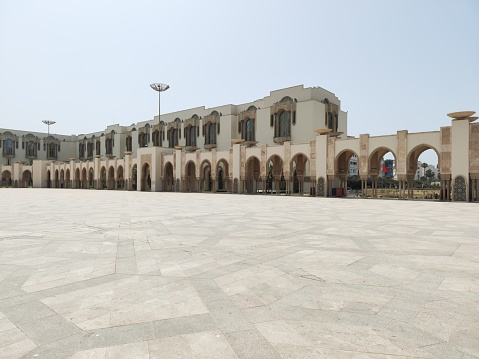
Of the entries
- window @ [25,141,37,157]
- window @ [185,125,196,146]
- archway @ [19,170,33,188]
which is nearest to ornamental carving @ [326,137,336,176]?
window @ [185,125,196,146]

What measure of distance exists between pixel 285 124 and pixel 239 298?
39848mm

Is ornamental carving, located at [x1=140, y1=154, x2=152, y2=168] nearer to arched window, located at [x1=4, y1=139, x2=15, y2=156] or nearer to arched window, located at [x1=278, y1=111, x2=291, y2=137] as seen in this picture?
arched window, located at [x1=278, y1=111, x2=291, y2=137]

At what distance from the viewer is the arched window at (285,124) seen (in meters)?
41.5

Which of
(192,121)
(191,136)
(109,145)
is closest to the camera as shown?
(192,121)

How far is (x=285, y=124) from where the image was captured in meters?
42.1

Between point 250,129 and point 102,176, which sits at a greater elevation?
point 250,129

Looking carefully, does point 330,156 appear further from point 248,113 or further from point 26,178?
point 26,178

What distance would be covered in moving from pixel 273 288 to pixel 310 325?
3.36 feet

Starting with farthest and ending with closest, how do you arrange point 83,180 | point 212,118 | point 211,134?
point 83,180, point 211,134, point 212,118

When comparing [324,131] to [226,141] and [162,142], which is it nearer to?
[226,141]

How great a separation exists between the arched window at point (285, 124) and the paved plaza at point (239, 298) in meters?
35.5

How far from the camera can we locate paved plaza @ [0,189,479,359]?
8.36ft

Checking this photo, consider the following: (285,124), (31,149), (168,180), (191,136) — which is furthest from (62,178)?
(285,124)

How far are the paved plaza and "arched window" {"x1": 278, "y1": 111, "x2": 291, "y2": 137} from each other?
3554 cm
